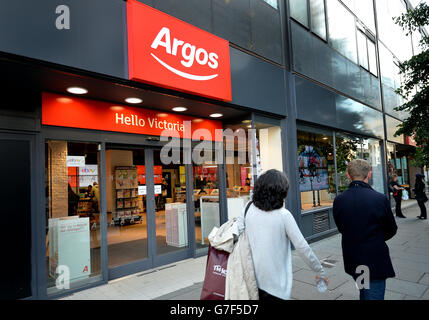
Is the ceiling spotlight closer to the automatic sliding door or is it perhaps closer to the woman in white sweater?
the automatic sliding door

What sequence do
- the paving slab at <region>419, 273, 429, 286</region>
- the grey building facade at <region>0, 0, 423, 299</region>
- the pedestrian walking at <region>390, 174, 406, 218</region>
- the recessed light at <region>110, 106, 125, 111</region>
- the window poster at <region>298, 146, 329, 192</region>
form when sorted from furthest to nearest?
the pedestrian walking at <region>390, 174, 406, 218</region> < the window poster at <region>298, 146, 329, 192</region> < the recessed light at <region>110, 106, 125, 111</region> < the paving slab at <region>419, 273, 429, 286</region> < the grey building facade at <region>0, 0, 423, 299</region>

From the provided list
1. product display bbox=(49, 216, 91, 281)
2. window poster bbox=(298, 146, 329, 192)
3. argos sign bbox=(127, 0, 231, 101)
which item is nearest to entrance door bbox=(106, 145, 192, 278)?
product display bbox=(49, 216, 91, 281)

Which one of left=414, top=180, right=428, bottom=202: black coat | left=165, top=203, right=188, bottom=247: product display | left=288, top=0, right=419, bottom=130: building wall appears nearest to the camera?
left=165, top=203, right=188, bottom=247: product display

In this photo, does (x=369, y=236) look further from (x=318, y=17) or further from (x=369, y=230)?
(x=318, y=17)

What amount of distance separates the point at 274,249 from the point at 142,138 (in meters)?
4.04

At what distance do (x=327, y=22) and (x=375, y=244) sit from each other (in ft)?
28.7

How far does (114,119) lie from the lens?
5090mm

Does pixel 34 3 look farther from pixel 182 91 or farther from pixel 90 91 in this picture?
pixel 182 91

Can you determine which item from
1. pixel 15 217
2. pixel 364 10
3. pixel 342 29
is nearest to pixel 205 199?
pixel 15 217

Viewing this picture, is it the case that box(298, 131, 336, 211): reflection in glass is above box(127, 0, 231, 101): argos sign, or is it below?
below

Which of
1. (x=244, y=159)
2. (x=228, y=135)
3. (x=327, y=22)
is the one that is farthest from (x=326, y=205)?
(x=327, y=22)

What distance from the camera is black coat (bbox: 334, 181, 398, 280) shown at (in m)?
2.49

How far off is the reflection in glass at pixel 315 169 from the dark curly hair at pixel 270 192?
18.4 ft

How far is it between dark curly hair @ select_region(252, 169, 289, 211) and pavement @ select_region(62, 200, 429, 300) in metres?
2.55
